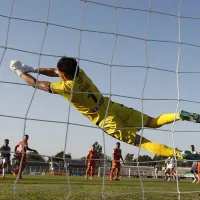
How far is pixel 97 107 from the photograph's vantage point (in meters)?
5.16

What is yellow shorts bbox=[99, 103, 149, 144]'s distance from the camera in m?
5.10

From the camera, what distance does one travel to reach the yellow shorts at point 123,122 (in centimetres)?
510

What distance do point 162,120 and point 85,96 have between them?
108 centimetres

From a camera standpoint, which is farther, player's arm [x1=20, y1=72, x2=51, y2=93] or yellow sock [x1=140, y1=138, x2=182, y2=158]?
yellow sock [x1=140, y1=138, x2=182, y2=158]

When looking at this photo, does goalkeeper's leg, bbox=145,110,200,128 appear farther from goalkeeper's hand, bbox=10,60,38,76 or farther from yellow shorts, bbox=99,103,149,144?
goalkeeper's hand, bbox=10,60,38,76

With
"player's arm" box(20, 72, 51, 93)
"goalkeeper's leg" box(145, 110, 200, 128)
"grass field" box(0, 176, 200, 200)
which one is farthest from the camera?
"goalkeeper's leg" box(145, 110, 200, 128)

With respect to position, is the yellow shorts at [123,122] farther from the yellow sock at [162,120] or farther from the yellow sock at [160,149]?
the yellow sock at [160,149]

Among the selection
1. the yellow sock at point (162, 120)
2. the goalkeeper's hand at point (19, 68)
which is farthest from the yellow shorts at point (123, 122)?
the goalkeeper's hand at point (19, 68)

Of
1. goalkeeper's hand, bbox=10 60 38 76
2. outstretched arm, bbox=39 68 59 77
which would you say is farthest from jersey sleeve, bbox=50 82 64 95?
goalkeeper's hand, bbox=10 60 38 76

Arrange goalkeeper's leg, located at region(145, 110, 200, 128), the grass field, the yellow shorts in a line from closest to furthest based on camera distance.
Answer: the grass field < goalkeeper's leg, located at region(145, 110, 200, 128) < the yellow shorts

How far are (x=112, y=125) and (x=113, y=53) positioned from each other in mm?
955

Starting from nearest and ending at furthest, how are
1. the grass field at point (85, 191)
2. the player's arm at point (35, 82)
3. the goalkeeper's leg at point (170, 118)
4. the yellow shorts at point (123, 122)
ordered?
1. the player's arm at point (35, 82)
2. the grass field at point (85, 191)
3. the goalkeeper's leg at point (170, 118)
4. the yellow shorts at point (123, 122)

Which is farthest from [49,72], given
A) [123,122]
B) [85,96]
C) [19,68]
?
[123,122]

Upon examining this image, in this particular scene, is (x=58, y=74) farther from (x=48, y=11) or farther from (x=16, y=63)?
(x=48, y=11)
